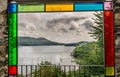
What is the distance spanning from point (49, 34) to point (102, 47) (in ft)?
2.47

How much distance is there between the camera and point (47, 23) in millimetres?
4152

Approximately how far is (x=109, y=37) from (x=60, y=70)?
813 mm

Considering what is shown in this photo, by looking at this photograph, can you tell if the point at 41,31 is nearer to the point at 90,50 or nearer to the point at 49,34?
the point at 49,34

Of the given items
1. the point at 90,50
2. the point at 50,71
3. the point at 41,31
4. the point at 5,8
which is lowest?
the point at 50,71

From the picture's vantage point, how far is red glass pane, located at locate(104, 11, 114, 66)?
4.10 metres

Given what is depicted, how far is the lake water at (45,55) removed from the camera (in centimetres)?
410

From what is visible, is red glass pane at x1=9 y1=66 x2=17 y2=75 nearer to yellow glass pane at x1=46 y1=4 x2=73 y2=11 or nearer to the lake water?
the lake water

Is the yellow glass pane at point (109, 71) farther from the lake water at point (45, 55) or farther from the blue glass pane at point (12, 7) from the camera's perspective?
the blue glass pane at point (12, 7)

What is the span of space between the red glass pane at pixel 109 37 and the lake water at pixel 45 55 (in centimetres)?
47

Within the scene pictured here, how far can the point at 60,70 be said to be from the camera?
13.5 ft

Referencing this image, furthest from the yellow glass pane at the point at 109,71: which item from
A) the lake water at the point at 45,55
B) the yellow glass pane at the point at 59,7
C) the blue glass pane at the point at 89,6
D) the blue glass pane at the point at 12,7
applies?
the blue glass pane at the point at 12,7

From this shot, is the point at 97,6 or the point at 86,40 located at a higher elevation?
the point at 97,6

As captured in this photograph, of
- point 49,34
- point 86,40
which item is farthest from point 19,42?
point 86,40

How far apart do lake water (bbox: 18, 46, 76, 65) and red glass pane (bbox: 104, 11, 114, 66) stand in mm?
466
